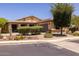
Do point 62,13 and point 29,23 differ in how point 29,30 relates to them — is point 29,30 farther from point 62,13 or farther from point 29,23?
point 29,23

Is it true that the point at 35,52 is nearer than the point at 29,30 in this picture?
Yes

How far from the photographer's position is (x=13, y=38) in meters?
26.0

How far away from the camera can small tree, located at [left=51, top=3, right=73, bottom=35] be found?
32.0 m

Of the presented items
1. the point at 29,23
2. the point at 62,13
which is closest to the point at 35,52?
the point at 62,13

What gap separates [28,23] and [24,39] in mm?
17982

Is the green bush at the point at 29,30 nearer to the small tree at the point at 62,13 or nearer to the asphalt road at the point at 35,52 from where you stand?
the small tree at the point at 62,13

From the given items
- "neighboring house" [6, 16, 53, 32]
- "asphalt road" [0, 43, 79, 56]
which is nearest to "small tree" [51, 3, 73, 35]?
"neighboring house" [6, 16, 53, 32]

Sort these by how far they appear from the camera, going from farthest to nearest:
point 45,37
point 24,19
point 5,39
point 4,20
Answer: point 24,19 < point 4,20 < point 45,37 < point 5,39

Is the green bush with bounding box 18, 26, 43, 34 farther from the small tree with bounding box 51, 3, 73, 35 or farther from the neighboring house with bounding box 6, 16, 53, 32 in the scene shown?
the neighboring house with bounding box 6, 16, 53, 32

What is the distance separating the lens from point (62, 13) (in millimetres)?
32062

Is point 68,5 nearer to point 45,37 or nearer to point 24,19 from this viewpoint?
point 45,37

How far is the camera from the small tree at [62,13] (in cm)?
3203

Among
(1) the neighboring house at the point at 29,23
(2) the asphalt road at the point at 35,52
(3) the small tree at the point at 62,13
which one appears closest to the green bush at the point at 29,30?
(3) the small tree at the point at 62,13

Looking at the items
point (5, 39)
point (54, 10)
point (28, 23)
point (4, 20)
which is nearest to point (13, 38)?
point (5, 39)
